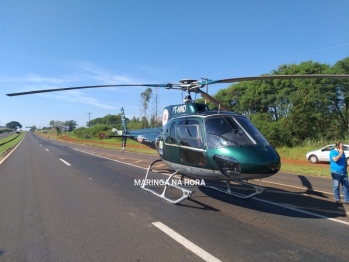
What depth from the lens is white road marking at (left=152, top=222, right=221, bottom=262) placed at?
4.03 meters

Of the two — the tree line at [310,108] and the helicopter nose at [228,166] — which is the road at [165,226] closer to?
the helicopter nose at [228,166]

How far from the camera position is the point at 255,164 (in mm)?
5605

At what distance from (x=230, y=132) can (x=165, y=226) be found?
2.42 metres

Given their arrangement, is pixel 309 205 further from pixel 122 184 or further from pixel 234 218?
pixel 122 184

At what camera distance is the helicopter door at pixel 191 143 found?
6.54 meters

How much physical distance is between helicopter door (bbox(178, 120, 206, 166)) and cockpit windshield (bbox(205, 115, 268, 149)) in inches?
12.4

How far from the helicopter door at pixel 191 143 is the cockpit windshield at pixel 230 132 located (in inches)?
12.4

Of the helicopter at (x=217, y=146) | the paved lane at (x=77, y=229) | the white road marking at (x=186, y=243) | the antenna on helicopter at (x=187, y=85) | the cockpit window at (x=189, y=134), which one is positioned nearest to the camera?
the white road marking at (x=186, y=243)

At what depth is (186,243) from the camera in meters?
4.52

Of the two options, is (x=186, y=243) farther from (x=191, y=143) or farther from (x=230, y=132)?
(x=191, y=143)

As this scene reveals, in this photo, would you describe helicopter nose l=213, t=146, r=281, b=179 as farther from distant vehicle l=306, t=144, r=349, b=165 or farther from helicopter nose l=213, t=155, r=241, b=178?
distant vehicle l=306, t=144, r=349, b=165

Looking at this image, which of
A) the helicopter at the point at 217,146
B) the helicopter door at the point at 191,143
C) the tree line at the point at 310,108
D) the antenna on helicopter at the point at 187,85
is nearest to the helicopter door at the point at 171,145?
the helicopter at the point at 217,146

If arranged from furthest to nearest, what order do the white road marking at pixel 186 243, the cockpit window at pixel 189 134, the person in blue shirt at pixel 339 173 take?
the person in blue shirt at pixel 339 173 → the cockpit window at pixel 189 134 → the white road marking at pixel 186 243

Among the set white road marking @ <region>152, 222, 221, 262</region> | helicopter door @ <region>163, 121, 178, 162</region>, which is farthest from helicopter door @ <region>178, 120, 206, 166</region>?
white road marking @ <region>152, 222, 221, 262</region>
